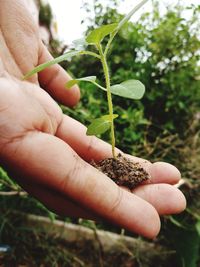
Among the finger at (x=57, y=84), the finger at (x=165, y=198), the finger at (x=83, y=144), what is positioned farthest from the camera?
the finger at (x=57, y=84)

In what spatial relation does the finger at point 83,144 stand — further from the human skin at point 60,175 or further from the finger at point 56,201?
the finger at point 56,201

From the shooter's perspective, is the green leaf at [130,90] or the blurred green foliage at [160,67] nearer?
the green leaf at [130,90]

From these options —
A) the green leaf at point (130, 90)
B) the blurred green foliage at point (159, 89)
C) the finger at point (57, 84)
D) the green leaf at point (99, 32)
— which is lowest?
the blurred green foliage at point (159, 89)

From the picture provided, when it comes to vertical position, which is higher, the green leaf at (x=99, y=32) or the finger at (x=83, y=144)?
the green leaf at (x=99, y=32)

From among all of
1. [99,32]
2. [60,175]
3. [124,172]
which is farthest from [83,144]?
[99,32]

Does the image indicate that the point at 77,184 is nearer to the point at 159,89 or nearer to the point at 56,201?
the point at 56,201

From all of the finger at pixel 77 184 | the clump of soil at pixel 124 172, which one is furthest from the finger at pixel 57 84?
the finger at pixel 77 184

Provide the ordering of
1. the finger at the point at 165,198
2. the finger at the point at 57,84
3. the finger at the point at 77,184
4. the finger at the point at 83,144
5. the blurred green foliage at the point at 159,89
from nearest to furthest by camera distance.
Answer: the finger at the point at 77,184, the finger at the point at 165,198, the finger at the point at 83,144, the finger at the point at 57,84, the blurred green foliage at the point at 159,89

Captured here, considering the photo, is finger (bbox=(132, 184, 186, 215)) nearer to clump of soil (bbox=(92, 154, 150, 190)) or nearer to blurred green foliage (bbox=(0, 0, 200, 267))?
clump of soil (bbox=(92, 154, 150, 190))
